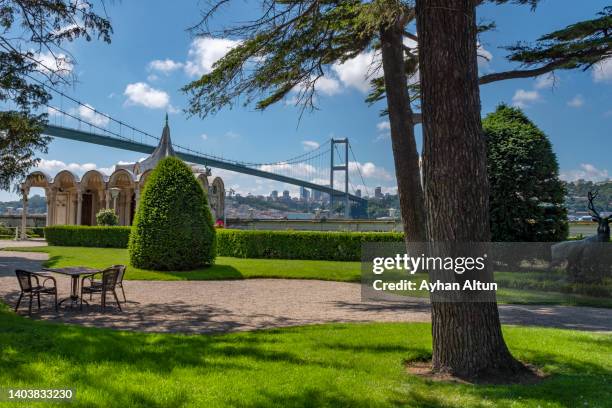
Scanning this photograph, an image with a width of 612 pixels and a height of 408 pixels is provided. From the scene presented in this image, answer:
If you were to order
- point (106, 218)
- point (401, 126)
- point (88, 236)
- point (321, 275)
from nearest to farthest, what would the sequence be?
point (401, 126) → point (321, 275) → point (88, 236) → point (106, 218)

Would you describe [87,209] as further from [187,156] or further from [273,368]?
[273,368]

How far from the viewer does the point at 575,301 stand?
30.7ft

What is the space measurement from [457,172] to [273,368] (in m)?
2.43

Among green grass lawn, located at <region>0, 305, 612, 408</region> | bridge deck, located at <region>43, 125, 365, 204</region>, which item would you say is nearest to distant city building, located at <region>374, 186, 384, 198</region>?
bridge deck, located at <region>43, 125, 365, 204</region>

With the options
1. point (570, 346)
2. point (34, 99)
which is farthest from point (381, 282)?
point (34, 99)

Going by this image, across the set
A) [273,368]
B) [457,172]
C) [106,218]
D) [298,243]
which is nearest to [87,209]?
[106,218]

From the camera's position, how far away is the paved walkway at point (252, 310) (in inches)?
261

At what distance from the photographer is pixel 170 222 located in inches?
471

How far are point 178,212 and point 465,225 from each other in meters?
9.21

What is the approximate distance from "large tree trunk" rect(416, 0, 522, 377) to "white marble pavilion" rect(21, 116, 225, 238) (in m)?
23.3

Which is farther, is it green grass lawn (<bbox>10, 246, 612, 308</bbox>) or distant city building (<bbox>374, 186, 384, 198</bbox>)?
distant city building (<bbox>374, 186, 384, 198</bbox>)

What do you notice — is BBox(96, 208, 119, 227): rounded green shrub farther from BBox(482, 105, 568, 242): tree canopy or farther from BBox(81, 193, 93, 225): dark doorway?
BBox(482, 105, 568, 242): tree canopy

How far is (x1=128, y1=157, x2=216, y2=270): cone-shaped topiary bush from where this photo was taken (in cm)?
1202

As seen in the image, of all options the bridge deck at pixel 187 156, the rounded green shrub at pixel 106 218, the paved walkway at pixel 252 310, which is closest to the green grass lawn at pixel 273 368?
the paved walkway at pixel 252 310
